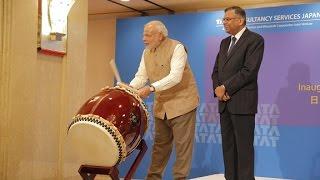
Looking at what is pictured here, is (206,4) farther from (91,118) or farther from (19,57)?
(91,118)

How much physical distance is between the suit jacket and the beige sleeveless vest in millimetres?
329

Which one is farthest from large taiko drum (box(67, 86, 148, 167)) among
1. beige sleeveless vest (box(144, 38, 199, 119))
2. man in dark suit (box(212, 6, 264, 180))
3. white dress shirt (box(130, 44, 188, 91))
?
man in dark suit (box(212, 6, 264, 180))

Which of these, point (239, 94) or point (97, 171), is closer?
point (97, 171)

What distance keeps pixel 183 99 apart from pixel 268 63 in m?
2.58

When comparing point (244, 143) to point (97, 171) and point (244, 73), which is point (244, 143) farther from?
point (97, 171)

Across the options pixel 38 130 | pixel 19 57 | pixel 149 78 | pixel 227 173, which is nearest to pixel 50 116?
pixel 38 130

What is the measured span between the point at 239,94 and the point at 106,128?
1.08m

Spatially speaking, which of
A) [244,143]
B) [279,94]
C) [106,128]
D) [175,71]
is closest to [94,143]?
[106,128]

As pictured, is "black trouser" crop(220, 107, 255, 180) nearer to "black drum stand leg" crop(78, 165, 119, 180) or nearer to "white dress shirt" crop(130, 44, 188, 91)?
"white dress shirt" crop(130, 44, 188, 91)

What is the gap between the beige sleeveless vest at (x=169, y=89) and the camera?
147 inches

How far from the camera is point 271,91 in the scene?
5.99m

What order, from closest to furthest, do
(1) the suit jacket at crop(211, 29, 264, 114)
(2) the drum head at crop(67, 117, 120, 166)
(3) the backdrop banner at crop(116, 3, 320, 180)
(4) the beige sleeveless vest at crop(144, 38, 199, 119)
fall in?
(2) the drum head at crop(67, 117, 120, 166)
(1) the suit jacket at crop(211, 29, 264, 114)
(4) the beige sleeveless vest at crop(144, 38, 199, 119)
(3) the backdrop banner at crop(116, 3, 320, 180)

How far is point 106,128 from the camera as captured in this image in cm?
291

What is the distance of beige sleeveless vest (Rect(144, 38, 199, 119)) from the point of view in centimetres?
374
